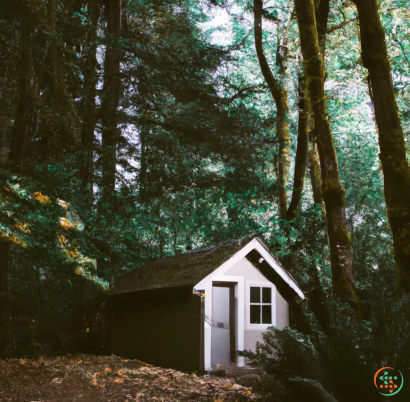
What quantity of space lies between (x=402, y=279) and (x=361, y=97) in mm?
15802

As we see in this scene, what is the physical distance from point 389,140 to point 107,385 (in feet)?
22.3

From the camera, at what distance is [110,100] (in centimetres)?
1798

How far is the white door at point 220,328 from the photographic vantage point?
13.8 metres

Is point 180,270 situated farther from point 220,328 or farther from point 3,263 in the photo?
point 3,263

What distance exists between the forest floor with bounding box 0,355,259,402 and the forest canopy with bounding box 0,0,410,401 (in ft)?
9.17

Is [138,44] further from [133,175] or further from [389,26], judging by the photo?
[389,26]

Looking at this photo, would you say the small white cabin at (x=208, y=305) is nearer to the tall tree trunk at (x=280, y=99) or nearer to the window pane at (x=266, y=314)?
the window pane at (x=266, y=314)

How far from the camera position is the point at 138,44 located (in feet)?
58.4

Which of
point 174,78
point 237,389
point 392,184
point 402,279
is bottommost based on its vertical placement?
point 237,389

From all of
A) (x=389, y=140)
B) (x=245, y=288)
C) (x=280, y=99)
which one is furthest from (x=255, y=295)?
(x=280, y=99)

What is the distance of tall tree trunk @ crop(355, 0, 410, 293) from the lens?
26.9ft

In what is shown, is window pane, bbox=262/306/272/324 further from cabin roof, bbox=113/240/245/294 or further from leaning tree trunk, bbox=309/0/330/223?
leaning tree trunk, bbox=309/0/330/223

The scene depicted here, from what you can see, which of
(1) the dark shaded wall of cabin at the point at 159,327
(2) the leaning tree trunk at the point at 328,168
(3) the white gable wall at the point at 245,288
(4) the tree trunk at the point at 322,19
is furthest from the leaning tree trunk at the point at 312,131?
(1) the dark shaded wall of cabin at the point at 159,327

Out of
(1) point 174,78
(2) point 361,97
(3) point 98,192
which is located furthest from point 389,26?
(3) point 98,192
